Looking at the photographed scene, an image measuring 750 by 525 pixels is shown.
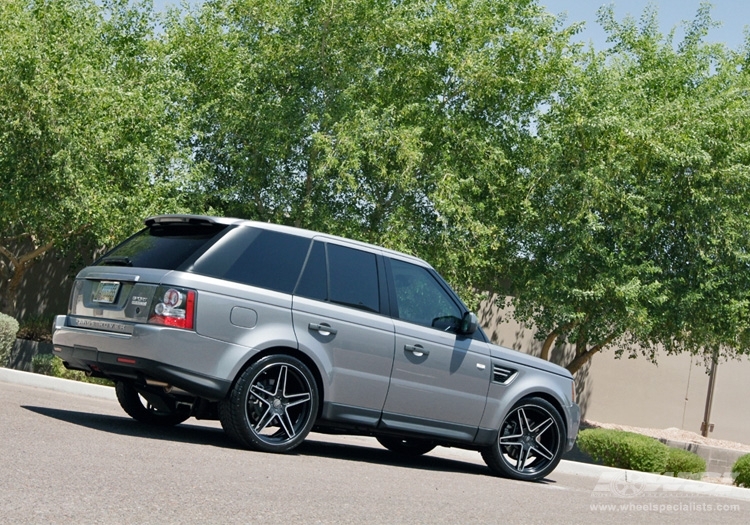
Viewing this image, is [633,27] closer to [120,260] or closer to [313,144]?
[313,144]

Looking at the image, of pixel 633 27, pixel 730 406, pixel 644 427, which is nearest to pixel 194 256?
pixel 633 27

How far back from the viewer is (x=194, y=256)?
8812mm

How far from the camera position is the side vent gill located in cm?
1038

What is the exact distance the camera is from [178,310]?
8.48 metres

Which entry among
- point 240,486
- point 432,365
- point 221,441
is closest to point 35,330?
point 221,441

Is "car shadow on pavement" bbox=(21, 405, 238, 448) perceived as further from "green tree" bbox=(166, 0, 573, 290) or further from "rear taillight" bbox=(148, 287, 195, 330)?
"green tree" bbox=(166, 0, 573, 290)

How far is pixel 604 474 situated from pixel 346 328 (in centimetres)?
597

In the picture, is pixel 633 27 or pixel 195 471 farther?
pixel 633 27

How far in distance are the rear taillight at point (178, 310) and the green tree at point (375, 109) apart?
11904 millimetres

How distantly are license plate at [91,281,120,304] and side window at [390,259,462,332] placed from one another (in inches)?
102

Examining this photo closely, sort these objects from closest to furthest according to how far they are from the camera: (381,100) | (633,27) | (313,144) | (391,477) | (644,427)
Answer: (391,477) → (313,144) → (381,100) → (633,27) → (644,427)

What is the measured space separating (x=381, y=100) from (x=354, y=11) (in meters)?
2.12

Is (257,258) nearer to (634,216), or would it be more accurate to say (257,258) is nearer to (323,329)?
(323,329)

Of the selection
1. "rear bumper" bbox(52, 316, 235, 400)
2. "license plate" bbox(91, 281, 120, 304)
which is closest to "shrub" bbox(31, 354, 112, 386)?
"license plate" bbox(91, 281, 120, 304)
